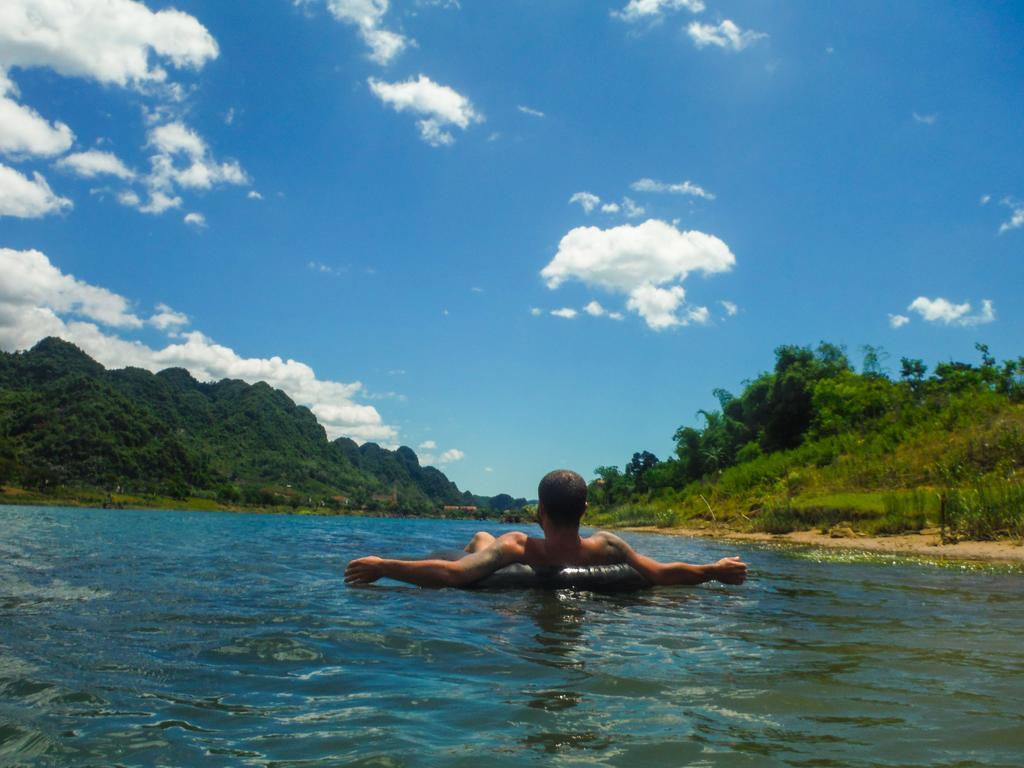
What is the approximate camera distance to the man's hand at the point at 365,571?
6.27 metres

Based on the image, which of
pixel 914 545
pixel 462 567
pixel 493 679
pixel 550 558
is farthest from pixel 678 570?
pixel 914 545

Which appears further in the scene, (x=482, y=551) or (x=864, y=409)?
(x=864, y=409)

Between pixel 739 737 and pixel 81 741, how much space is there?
2.57 metres

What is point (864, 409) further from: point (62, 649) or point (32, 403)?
point (32, 403)

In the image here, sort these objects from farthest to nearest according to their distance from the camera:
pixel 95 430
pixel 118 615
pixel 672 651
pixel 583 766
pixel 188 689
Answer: pixel 95 430 → pixel 118 615 → pixel 672 651 → pixel 188 689 → pixel 583 766

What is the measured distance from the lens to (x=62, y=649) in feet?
13.0

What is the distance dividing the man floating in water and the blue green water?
320mm

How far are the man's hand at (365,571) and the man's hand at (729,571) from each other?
12.6 feet

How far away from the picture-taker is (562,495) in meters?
6.41

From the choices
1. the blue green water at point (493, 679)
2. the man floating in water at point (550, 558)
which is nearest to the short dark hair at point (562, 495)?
the man floating in water at point (550, 558)

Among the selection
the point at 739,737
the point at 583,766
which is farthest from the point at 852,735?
the point at 583,766

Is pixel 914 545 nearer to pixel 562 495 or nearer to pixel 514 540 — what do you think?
pixel 514 540

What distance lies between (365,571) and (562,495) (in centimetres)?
205

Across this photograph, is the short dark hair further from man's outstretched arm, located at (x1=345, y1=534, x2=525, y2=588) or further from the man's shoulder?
man's outstretched arm, located at (x1=345, y1=534, x2=525, y2=588)
